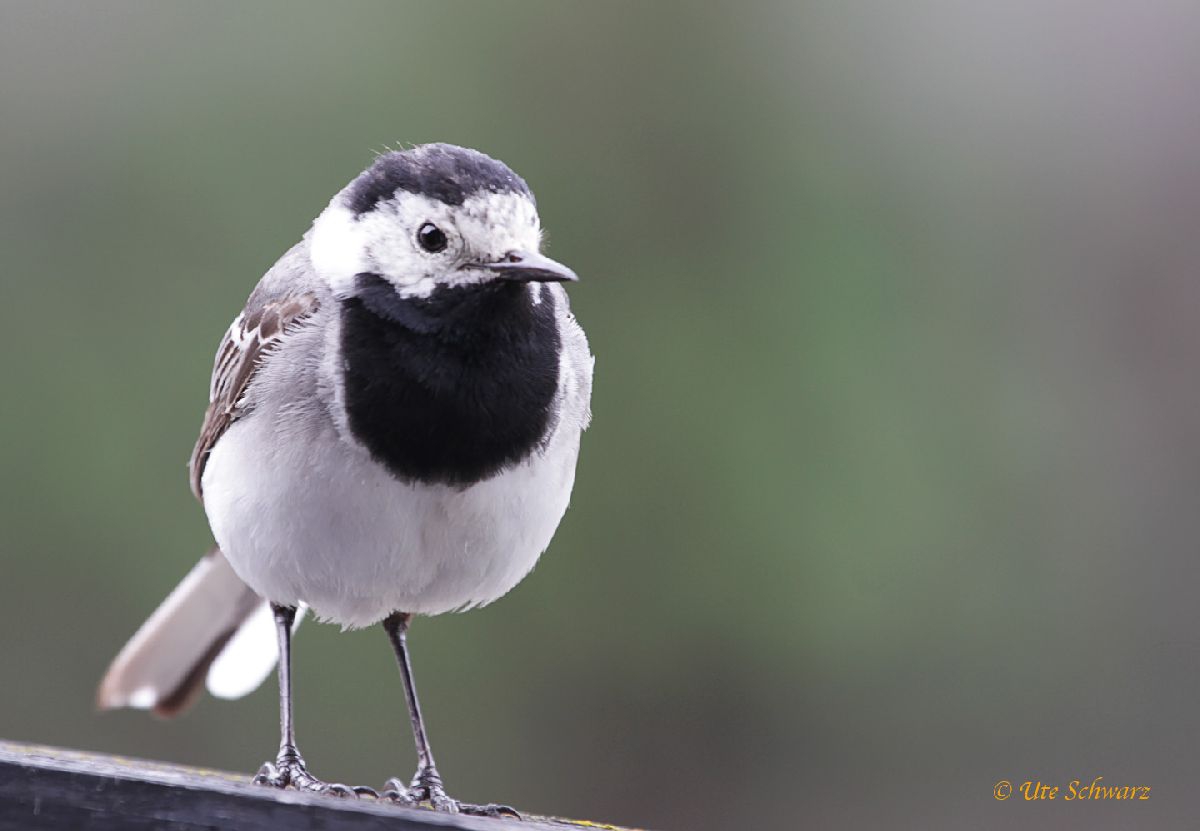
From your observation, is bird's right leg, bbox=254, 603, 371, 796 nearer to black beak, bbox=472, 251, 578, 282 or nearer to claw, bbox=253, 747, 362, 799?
claw, bbox=253, 747, 362, 799

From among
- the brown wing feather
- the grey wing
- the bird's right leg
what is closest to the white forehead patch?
the brown wing feather

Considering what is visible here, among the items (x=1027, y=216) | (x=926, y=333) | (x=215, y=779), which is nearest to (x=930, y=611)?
(x=926, y=333)

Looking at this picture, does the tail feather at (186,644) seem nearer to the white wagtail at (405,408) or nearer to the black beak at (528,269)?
the white wagtail at (405,408)

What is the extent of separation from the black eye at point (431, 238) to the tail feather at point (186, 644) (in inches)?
72.2

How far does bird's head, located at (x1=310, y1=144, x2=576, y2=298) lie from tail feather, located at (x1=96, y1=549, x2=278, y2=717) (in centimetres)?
165

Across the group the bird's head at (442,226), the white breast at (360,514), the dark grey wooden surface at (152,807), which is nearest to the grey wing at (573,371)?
the white breast at (360,514)

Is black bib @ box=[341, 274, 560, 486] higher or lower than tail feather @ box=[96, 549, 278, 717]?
higher

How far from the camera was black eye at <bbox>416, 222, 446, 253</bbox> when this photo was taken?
359 cm

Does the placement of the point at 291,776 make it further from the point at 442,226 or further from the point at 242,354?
the point at 442,226

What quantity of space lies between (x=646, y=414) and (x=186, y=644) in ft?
9.00

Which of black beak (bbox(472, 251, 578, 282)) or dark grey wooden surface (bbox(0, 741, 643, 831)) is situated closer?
dark grey wooden surface (bbox(0, 741, 643, 831))

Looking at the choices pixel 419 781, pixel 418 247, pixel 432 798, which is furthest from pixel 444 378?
pixel 419 781

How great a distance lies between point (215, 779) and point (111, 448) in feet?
14.0

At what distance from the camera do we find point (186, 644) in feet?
16.7
